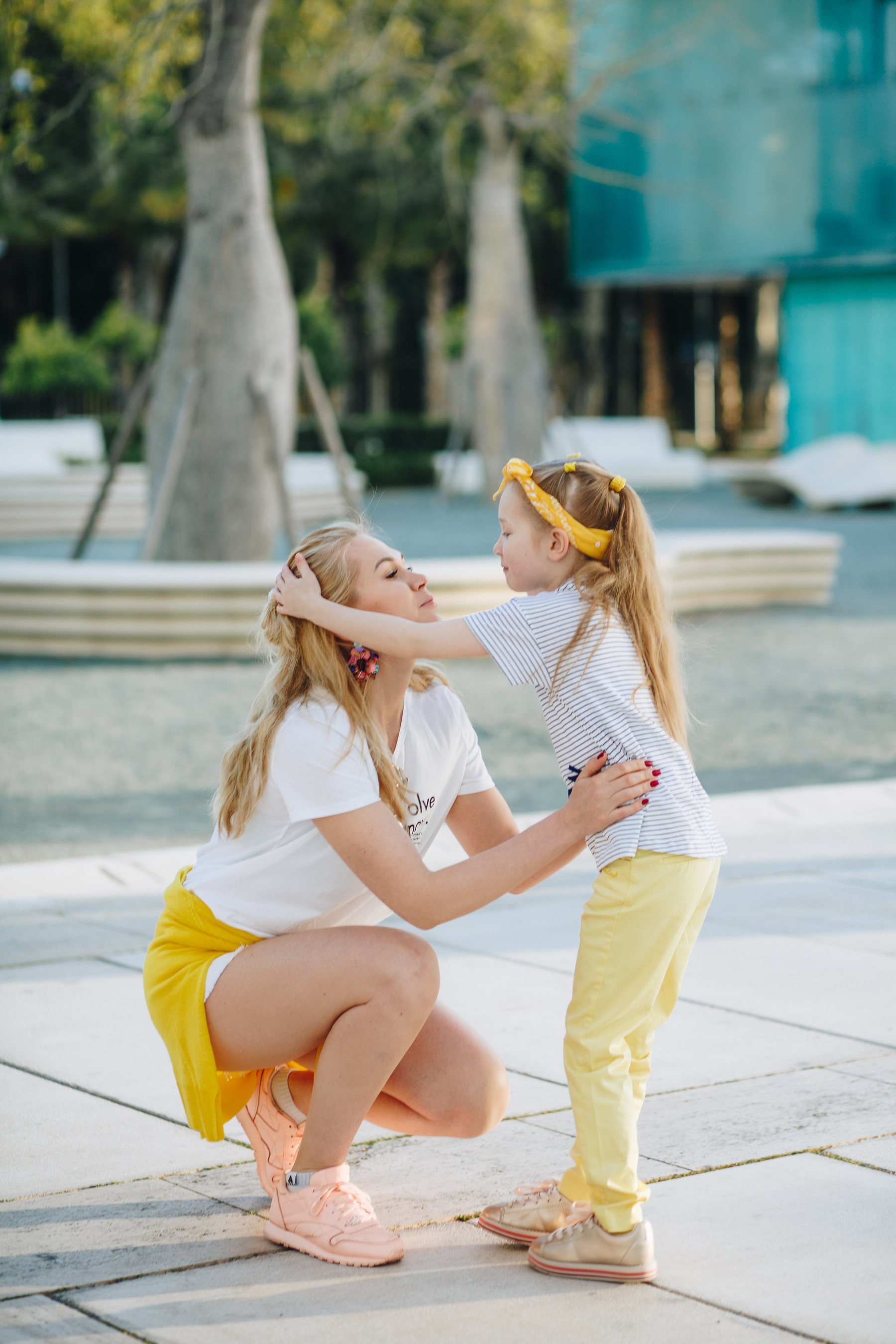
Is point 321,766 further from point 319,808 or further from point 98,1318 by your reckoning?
point 98,1318

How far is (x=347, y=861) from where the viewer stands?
3020mm

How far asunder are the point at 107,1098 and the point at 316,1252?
0.95 m

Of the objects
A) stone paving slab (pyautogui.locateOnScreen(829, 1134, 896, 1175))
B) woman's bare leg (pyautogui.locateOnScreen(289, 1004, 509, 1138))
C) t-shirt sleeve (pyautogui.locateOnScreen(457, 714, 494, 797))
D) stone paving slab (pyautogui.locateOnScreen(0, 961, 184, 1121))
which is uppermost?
t-shirt sleeve (pyautogui.locateOnScreen(457, 714, 494, 797))

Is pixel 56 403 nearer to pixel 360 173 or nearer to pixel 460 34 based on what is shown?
pixel 360 173

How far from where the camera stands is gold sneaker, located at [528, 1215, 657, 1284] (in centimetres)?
290

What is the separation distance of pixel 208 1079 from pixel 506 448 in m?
22.0

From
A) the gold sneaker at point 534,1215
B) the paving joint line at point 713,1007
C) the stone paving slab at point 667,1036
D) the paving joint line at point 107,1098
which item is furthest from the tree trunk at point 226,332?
the gold sneaker at point 534,1215

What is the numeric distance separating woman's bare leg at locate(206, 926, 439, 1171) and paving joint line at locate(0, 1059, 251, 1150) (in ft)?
1.72

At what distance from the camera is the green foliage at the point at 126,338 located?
37156mm

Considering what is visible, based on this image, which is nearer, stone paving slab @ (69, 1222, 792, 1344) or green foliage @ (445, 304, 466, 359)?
stone paving slab @ (69, 1222, 792, 1344)

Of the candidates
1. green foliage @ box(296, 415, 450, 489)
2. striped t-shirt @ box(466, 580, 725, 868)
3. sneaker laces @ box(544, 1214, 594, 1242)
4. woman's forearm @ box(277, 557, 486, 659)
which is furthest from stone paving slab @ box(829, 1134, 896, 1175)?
green foliage @ box(296, 415, 450, 489)

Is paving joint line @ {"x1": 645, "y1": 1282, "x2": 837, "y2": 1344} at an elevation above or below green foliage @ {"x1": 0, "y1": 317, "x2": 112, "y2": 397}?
below

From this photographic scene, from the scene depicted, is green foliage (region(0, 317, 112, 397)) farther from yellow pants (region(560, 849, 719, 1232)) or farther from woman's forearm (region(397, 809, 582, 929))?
yellow pants (region(560, 849, 719, 1232))

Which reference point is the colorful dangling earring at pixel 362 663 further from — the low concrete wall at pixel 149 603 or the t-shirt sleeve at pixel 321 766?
the low concrete wall at pixel 149 603
